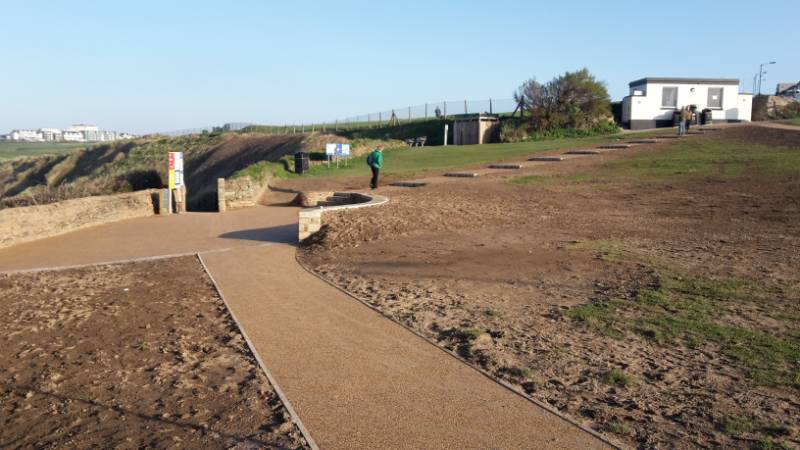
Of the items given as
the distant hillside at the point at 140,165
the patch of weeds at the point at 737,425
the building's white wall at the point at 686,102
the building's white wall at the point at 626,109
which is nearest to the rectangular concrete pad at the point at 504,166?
the distant hillside at the point at 140,165

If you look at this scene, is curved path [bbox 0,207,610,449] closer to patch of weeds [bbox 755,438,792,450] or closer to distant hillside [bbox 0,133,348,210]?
patch of weeds [bbox 755,438,792,450]

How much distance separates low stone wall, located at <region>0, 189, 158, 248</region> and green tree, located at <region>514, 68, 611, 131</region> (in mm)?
27101

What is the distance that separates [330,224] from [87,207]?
761cm

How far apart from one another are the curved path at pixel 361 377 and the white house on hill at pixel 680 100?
34.3 metres

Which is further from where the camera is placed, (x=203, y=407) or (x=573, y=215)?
(x=573, y=215)

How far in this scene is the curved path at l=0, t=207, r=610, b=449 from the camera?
16.1 feet

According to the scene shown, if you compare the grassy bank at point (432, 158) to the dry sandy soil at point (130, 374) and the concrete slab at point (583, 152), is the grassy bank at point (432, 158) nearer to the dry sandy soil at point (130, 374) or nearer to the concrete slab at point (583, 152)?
the concrete slab at point (583, 152)

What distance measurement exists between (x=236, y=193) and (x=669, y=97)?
2978cm

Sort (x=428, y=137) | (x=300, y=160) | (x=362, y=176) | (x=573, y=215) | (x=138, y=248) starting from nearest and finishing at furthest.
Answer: (x=138, y=248) → (x=573, y=215) → (x=362, y=176) → (x=300, y=160) → (x=428, y=137)

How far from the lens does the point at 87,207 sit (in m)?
17.7

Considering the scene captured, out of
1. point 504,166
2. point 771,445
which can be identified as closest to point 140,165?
point 504,166

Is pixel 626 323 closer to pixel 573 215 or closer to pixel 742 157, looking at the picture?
pixel 573 215

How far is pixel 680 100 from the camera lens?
40.9 m

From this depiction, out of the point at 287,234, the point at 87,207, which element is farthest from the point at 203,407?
the point at 87,207
